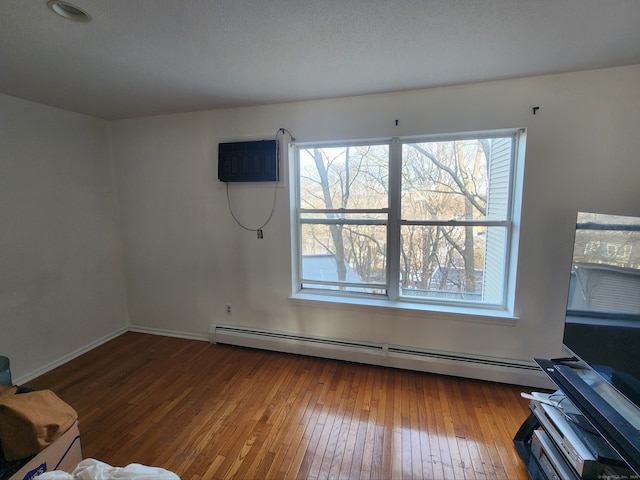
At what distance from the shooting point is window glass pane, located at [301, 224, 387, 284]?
254 centimetres

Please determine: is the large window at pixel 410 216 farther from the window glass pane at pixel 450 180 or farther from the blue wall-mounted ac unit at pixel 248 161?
the blue wall-mounted ac unit at pixel 248 161

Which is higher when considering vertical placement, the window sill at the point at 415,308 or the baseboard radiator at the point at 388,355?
the window sill at the point at 415,308

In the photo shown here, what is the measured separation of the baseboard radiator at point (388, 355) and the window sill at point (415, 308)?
12.5 inches

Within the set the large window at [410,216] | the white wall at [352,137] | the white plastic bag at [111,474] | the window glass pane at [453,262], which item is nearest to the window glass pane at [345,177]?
the large window at [410,216]

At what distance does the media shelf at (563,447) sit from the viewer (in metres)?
1.16

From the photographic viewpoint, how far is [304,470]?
150 cm

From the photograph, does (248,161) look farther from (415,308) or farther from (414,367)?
(414,367)

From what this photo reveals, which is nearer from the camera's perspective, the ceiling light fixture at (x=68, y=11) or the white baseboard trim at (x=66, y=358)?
the ceiling light fixture at (x=68, y=11)

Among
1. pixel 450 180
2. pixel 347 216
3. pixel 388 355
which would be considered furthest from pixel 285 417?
pixel 450 180

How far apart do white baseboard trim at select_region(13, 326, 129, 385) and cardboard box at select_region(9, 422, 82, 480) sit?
134 centimetres

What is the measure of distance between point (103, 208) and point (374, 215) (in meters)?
2.89

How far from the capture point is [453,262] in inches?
93.9

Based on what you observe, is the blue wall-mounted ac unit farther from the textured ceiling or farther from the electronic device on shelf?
the electronic device on shelf

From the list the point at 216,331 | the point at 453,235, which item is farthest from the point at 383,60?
the point at 216,331
